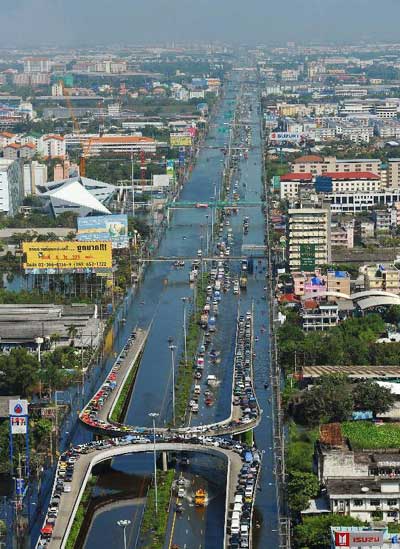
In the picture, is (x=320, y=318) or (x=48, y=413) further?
(x=320, y=318)

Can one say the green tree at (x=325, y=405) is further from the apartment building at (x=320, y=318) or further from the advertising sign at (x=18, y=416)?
the apartment building at (x=320, y=318)

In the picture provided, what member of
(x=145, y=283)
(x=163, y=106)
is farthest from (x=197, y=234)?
(x=163, y=106)

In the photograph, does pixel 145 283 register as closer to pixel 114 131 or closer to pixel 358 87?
pixel 114 131

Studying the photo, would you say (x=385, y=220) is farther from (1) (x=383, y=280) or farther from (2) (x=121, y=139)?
(2) (x=121, y=139)

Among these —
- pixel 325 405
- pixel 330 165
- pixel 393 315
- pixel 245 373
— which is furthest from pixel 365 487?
pixel 330 165

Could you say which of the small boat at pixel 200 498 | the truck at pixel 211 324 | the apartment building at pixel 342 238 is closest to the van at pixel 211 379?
the truck at pixel 211 324

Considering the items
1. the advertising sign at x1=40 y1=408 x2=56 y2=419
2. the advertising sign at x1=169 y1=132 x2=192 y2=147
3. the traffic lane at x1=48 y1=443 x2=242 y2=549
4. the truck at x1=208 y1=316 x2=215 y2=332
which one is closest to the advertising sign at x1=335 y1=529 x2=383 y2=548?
the traffic lane at x1=48 y1=443 x2=242 y2=549
